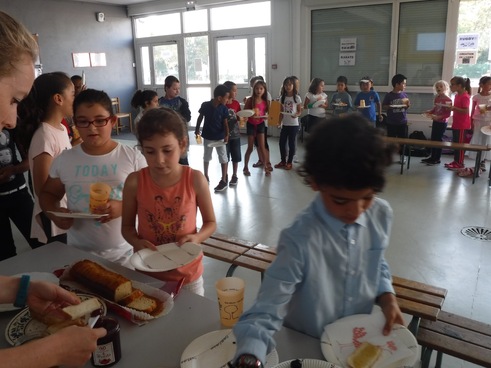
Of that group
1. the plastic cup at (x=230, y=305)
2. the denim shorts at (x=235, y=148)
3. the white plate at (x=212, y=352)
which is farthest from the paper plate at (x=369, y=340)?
the denim shorts at (x=235, y=148)

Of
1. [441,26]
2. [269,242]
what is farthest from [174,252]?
[441,26]

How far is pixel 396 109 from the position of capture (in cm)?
670

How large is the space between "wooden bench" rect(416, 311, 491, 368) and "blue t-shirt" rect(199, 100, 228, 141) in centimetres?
408

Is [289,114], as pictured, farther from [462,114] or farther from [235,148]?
[462,114]

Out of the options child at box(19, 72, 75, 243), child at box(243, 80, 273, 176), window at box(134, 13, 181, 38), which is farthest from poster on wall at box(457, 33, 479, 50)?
child at box(19, 72, 75, 243)

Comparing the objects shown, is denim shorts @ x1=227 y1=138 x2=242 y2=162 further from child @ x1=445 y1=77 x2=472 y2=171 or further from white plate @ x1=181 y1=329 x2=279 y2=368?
white plate @ x1=181 y1=329 x2=279 y2=368

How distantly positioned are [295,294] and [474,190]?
16.4ft

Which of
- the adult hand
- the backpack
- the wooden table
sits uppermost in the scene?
the adult hand

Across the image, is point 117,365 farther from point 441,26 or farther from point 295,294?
point 441,26

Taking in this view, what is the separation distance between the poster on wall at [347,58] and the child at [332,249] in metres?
7.76

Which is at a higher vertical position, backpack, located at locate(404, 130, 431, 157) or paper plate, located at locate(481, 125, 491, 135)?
paper plate, located at locate(481, 125, 491, 135)

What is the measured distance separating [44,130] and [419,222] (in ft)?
11.9

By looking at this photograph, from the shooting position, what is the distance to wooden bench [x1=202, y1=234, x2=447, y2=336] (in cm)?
182

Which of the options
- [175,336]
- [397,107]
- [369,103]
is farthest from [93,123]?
[369,103]
